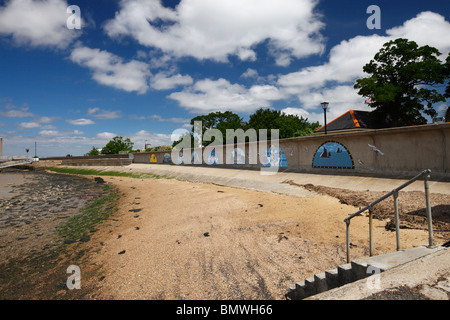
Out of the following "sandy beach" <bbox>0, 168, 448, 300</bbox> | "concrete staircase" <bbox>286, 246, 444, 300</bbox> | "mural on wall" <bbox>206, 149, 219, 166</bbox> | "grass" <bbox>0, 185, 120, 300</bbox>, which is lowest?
"grass" <bbox>0, 185, 120, 300</bbox>

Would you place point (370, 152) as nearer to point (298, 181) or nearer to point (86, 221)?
point (298, 181)

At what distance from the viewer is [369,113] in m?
42.5

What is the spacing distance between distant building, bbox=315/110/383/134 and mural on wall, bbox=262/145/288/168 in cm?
2073

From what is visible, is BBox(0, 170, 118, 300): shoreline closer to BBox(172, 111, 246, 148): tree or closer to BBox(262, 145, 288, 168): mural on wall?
BBox(262, 145, 288, 168): mural on wall

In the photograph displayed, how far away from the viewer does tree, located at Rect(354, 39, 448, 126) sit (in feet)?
110

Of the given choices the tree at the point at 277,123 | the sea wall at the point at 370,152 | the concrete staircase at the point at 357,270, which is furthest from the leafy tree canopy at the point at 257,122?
the concrete staircase at the point at 357,270

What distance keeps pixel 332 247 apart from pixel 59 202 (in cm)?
1990

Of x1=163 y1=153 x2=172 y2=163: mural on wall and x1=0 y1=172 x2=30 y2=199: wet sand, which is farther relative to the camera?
x1=163 y1=153 x2=172 y2=163: mural on wall

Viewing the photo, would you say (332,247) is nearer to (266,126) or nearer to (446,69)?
(446,69)

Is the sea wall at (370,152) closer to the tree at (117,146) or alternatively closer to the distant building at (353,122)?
the distant building at (353,122)

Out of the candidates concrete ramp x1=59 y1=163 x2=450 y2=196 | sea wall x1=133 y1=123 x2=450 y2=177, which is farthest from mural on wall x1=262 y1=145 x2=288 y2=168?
concrete ramp x1=59 y1=163 x2=450 y2=196

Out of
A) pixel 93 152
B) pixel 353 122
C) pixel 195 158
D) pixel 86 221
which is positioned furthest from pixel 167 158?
pixel 93 152

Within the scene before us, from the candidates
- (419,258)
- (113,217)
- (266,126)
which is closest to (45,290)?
(113,217)
